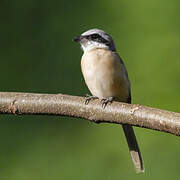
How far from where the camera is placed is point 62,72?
3064 mm

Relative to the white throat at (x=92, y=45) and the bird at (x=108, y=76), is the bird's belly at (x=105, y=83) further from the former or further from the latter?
the white throat at (x=92, y=45)

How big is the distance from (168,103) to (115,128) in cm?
29

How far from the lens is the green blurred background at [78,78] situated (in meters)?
2.77

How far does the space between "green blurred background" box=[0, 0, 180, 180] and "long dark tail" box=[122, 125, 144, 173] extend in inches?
3.6

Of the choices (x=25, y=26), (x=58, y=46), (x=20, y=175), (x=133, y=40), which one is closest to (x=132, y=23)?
(x=133, y=40)

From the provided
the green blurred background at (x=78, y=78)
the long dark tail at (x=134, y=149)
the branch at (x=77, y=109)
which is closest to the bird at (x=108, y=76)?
the long dark tail at (x=134, y=149)

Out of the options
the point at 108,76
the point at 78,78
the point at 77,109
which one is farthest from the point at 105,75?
the point at 77,109

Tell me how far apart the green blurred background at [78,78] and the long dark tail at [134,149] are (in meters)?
0.09

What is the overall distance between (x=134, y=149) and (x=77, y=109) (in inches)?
32.4

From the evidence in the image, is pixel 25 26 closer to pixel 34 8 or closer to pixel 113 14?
pixel 34 8

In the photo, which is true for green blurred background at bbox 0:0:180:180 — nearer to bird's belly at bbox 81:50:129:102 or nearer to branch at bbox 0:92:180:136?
bird's belly at bbox 81:50:129:102

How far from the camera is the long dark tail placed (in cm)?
254

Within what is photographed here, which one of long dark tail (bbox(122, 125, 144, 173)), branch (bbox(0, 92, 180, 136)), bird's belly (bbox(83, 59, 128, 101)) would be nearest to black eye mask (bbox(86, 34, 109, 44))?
bird's belly (bbox(83, 59, 128, 101))

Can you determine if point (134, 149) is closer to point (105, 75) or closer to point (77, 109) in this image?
point (105, 75)
